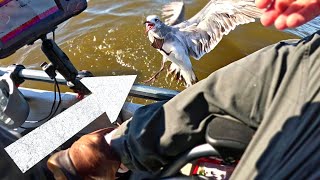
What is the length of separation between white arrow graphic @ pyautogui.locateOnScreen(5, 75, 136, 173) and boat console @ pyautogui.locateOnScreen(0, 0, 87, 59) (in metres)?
0.35

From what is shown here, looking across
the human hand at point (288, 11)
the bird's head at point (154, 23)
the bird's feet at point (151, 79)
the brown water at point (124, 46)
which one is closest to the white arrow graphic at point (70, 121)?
the human hand at point (288, 11)

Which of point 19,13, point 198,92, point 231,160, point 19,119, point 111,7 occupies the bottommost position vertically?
point 111,7

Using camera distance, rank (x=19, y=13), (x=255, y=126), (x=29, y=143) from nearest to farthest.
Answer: (x=255, y=126) → (x=29, y=143) → (x=19, y=13)

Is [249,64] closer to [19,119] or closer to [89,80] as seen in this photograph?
[89,80]

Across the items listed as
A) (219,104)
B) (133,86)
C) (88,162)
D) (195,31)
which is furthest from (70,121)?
(195,31)

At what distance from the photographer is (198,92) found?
3.68ft

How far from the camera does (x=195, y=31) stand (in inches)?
153

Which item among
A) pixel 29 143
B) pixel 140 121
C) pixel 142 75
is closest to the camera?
pixel 140 121

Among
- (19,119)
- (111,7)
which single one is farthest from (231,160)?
(111,7)

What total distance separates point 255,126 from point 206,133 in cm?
13

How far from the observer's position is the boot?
1.39 m

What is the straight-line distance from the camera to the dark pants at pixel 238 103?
3.09 ft

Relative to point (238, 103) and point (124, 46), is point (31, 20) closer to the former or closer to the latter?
point (238, 103)

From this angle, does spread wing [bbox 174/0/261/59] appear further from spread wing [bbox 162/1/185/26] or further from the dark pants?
the dark pants
